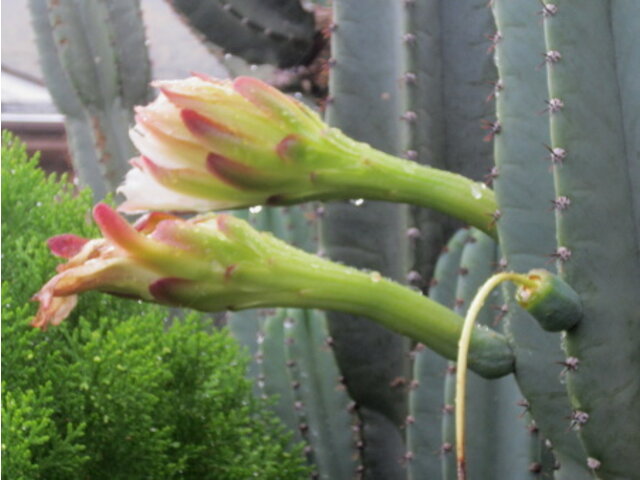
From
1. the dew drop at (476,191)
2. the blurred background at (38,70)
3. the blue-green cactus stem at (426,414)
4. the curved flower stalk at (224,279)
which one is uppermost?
the blurred background at (38,70)

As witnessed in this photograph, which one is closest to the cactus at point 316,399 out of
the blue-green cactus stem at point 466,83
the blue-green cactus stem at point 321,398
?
the blue-green cactus stem at point 321,398

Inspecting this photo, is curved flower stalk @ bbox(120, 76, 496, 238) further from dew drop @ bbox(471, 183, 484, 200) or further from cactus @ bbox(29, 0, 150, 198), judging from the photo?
cactus @ bbox(29, 0, 150, 198)

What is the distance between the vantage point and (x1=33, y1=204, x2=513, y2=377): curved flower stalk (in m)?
0.79

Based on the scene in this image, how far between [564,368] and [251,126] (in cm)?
32

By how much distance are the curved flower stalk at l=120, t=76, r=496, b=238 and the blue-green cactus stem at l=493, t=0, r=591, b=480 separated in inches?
2.0

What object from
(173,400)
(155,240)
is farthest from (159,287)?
(173,400)

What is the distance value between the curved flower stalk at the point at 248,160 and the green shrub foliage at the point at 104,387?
215mm

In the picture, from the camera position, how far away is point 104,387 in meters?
0.99

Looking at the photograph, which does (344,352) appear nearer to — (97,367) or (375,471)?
(375,471)

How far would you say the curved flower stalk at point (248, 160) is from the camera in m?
0.81

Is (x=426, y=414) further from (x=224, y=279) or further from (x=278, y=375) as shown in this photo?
(x=224, y=279)

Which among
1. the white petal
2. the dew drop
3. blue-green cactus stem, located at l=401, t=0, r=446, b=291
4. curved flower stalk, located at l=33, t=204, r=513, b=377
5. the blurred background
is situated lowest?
curved flower stalk, located at l=33, t=204, r=513, b=377

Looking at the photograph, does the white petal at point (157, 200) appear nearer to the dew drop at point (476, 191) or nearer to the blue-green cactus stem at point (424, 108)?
the dew drop at point (476, 191)

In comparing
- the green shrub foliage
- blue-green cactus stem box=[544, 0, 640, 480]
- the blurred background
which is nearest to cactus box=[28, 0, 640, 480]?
blue-green cactus stem box=[544, 0, 640, 480]
